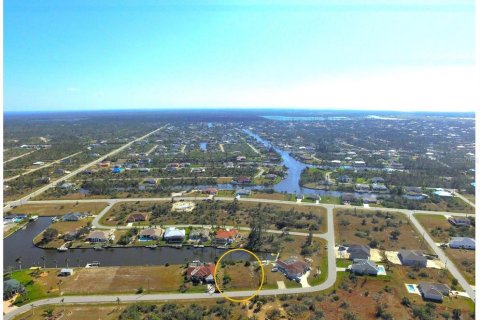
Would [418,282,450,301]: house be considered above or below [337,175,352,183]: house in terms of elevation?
below

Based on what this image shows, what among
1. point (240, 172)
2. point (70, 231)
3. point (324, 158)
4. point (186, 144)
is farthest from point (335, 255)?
point (186, 144)

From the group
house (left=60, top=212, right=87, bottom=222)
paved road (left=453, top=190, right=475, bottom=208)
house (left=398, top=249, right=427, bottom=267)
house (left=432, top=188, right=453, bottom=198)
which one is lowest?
house (left=398, top=249, right=427, bottom=267)

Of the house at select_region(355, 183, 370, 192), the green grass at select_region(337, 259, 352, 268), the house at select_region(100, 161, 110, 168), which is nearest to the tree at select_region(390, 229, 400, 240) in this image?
the green grass at select_region(337, 259, 352, 268)

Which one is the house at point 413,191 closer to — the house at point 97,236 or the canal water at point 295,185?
the canal water at point 295,185

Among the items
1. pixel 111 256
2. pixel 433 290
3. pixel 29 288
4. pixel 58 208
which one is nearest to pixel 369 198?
pixel 433 290

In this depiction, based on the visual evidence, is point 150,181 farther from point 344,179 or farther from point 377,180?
point 377,180

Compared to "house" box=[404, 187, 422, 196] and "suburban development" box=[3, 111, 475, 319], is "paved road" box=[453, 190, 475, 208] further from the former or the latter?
"house" box=[404, 187, 422, 196]

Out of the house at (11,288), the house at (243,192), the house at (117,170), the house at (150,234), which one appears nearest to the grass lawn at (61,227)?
the house at (150,234)
